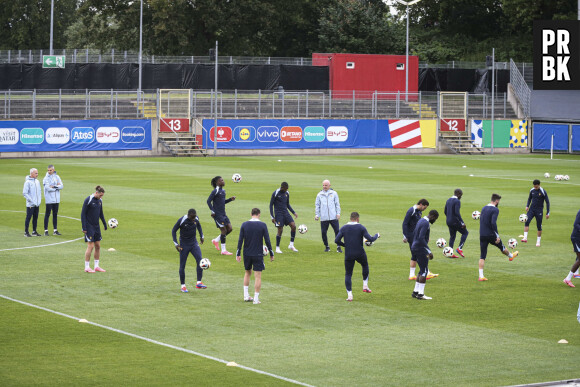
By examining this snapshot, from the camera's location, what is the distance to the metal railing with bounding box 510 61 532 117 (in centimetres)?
7638

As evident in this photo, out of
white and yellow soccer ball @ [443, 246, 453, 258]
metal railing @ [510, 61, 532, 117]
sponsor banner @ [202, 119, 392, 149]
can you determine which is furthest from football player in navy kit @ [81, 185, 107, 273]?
metal railing @ [510, 61, 532, 117]

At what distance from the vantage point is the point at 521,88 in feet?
255

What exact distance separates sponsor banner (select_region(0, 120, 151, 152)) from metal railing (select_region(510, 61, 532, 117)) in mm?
32418

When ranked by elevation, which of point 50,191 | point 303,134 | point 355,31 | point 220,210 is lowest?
point 220,210

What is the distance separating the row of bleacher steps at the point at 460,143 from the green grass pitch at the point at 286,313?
3529 centimetres

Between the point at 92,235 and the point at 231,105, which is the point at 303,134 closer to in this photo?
the point at 231,105

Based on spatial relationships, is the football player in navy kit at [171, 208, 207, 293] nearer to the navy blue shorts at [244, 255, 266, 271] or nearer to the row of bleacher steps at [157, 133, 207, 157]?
the navy blue shorts at [244, 255, 266, 271]

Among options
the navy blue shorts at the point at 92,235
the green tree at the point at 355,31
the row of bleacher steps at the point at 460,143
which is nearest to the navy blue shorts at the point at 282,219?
the navy blue shorts at the point at 92,235

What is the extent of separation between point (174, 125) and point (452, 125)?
74.3 feet

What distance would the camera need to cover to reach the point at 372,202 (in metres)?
37.2

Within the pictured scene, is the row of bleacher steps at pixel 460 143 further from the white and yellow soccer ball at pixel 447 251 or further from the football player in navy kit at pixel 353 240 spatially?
the football player in navy kit at pixel 353 240

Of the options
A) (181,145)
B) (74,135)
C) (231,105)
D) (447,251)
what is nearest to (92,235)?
(447,251)

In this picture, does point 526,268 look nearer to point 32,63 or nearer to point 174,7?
point 32,63

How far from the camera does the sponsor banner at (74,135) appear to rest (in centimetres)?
6022
